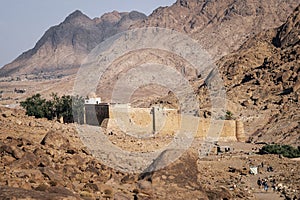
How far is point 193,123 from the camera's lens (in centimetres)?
3250

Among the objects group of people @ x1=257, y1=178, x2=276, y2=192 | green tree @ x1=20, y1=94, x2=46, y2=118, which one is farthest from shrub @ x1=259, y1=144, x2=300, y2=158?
green tree @ x1=20, y1=94, x2=46, y2=118

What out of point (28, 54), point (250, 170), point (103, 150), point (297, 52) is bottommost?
point (250, 170)

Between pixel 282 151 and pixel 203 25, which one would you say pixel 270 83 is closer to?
pixel 282 151

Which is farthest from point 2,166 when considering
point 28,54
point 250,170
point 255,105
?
point 28,54

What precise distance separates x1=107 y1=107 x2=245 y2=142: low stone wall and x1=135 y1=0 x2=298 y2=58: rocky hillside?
67.5 m

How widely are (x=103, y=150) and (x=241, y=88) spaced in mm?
34613

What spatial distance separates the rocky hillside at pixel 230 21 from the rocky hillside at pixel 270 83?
131 ft

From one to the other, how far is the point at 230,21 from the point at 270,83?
6596 centimetres

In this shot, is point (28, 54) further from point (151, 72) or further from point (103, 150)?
point (103, 150)

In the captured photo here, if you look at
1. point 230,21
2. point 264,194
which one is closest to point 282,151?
point 264,194

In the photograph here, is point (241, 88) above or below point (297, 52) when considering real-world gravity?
below

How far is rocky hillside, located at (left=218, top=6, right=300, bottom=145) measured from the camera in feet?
124

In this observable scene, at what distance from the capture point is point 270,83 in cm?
4741

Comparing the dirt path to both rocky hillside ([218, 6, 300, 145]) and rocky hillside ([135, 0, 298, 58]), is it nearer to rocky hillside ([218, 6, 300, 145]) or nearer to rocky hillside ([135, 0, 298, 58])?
rocky hillside ([218, 6, 300, 145])
